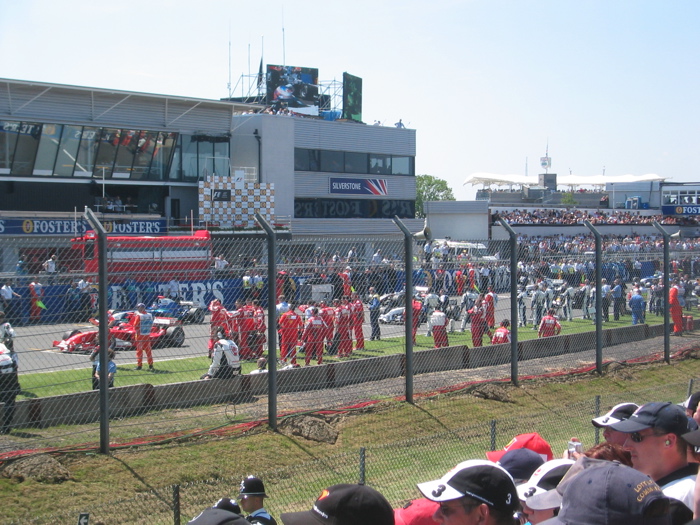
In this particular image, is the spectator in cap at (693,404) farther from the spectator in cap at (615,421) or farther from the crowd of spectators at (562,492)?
the crowd of spectators at (562,492)

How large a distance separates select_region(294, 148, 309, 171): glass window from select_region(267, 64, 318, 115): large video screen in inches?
387

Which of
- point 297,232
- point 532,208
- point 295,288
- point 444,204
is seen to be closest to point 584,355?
point 295,288

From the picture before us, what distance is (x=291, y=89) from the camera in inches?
2021

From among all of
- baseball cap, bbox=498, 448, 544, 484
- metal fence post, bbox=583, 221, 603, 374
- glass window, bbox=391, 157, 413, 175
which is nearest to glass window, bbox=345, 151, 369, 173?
glass window, bbox=391, 157, 413, 175

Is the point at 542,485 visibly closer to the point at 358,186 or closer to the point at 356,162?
the point at 358,186

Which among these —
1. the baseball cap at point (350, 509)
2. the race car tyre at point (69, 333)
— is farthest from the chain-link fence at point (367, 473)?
the baseball cap at point (350, 509)

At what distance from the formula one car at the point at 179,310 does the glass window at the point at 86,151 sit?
→ 2822cm

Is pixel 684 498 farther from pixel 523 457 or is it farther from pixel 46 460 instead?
pixel 46 460

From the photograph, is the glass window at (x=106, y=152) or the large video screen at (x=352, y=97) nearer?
the glass window at (x=106, y=152)

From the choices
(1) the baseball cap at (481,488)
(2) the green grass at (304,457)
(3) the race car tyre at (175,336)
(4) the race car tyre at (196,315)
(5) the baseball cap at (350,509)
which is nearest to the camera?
(5) the baseball cap at (350,509)

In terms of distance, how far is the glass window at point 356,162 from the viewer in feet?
143

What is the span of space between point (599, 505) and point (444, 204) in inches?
1737

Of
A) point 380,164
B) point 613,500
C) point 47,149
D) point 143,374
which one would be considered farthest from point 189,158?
point 613,500

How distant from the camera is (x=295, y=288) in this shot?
8555 millimetres
